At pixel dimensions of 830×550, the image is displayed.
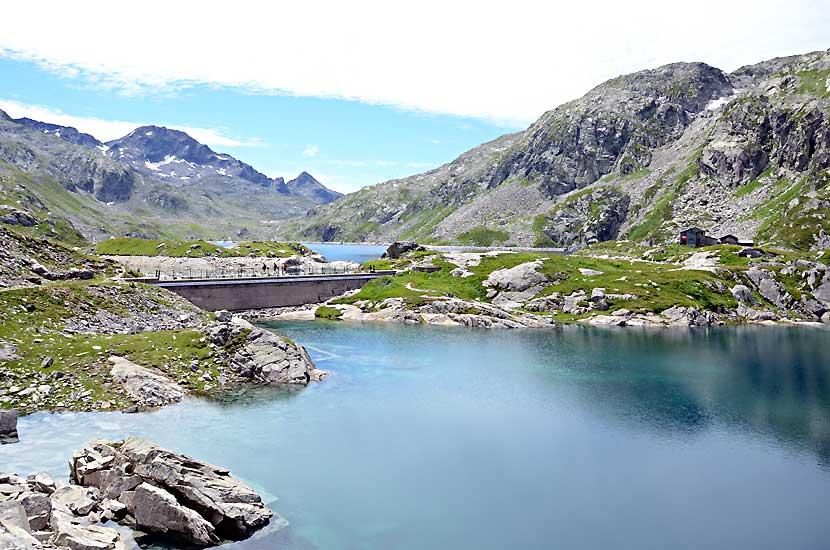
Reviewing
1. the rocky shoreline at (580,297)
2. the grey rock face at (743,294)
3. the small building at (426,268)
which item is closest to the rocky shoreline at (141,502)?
the rocky shoreline at (580,297)

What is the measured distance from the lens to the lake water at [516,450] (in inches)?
1613

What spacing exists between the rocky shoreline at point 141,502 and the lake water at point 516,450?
2.53 meters

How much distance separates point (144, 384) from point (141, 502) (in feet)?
Answer: 85.9

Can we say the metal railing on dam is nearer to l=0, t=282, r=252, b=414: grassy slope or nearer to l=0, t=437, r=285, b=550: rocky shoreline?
l=0, t=282, r=252, b=414: grassy slope

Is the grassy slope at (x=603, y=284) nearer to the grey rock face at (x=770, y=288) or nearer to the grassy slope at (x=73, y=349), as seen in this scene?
the grey rock face at (x=770, y=288)

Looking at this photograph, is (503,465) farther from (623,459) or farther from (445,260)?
(445,260)

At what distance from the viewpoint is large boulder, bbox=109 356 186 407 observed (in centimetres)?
6047

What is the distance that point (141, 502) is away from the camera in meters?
37.8

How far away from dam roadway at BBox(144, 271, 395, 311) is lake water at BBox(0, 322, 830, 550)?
44257 mm

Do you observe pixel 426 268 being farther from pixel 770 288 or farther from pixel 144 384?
pixel 144 384

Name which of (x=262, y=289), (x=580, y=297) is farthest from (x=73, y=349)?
(x=580, y=297)

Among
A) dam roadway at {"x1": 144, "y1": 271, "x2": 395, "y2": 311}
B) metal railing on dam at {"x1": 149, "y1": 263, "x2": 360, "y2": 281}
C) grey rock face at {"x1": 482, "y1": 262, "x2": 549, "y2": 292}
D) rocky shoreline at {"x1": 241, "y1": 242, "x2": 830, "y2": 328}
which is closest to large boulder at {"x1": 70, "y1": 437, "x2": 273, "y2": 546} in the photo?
dam roadway at {"x1": 144, "y1": 271, "x2": 395, "y2": 311}

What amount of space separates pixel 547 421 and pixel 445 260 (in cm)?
10662

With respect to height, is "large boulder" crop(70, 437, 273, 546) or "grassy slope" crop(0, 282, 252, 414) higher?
"grassy slope" crop(0, 282, 252, 414)
